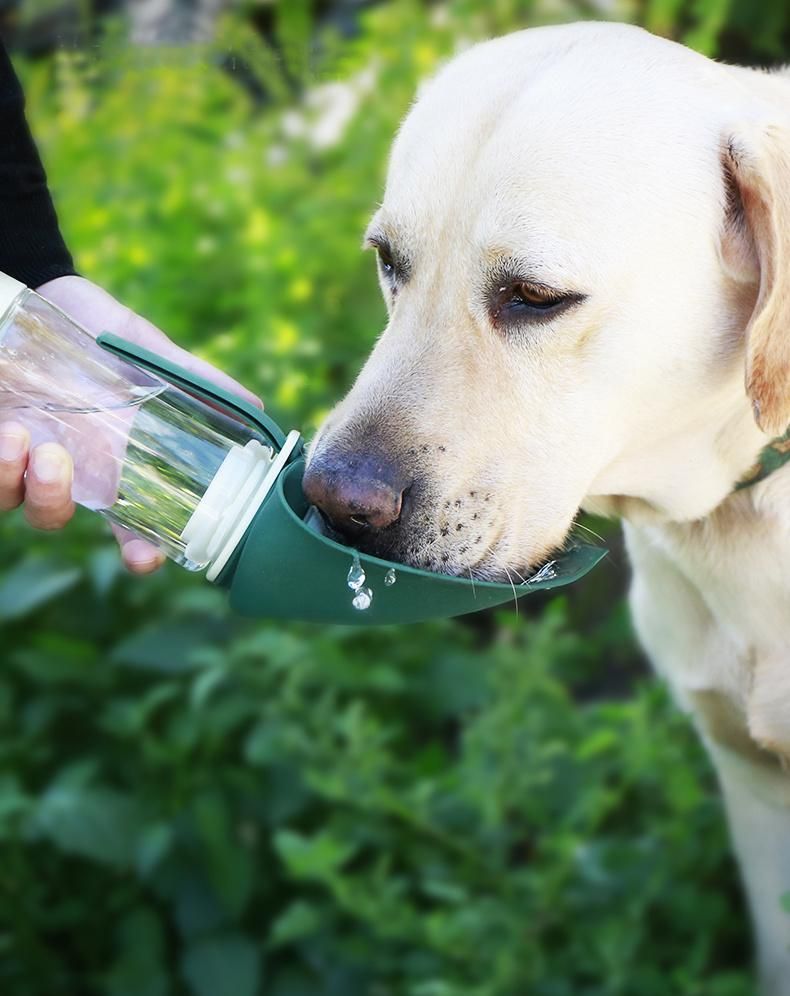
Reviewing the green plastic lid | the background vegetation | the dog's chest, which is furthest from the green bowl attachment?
the background vegetation

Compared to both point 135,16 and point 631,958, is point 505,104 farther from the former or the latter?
point 135,16

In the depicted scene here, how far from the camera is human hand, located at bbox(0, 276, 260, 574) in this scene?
1.86 meters

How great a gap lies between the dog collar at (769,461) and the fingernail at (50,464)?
104cm

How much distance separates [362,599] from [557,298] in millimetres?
509

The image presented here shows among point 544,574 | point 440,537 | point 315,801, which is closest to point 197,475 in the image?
point 440,537

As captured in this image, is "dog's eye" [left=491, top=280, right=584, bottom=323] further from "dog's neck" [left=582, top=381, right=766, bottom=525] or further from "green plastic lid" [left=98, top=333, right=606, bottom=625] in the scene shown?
"green plastic lid" [left=98, top=333, right=606, bottom=625]

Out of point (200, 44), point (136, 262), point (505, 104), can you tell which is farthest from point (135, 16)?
point (505, 104)

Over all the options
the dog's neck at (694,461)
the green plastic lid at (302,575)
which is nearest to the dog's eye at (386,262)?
the green plastic lid at (302,575)

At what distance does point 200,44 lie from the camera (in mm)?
5234

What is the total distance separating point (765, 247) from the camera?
5.73 feet

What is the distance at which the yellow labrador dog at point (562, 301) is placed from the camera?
1768mm

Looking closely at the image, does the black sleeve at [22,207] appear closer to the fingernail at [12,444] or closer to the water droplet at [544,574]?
the fingernail at [12,444]

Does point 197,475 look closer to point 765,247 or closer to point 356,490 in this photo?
point 356,490

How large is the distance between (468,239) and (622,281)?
231 mm
